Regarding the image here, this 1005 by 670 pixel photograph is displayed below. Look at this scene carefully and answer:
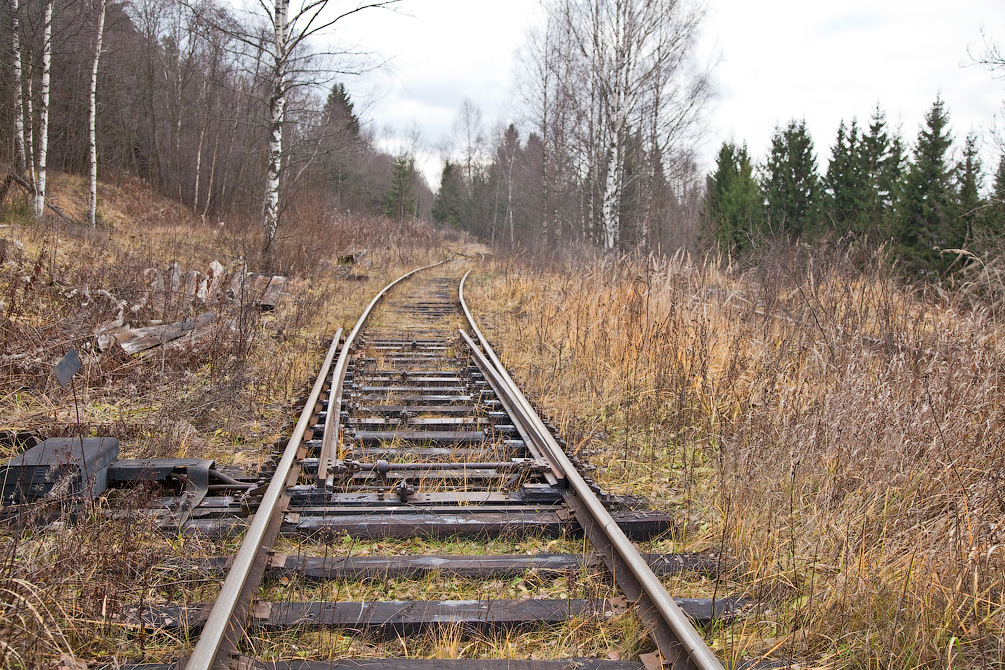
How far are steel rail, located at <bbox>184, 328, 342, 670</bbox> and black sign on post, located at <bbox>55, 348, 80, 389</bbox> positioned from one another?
2022 millimetres

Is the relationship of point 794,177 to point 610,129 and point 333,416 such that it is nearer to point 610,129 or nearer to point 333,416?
point 610,129

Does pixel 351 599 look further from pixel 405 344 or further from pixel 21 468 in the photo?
pixel 405 344

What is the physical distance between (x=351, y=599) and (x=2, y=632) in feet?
3.70

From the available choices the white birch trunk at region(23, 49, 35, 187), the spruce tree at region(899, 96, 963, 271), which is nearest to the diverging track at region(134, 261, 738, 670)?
the white birch trunk at region(23, 49, 35, 187)

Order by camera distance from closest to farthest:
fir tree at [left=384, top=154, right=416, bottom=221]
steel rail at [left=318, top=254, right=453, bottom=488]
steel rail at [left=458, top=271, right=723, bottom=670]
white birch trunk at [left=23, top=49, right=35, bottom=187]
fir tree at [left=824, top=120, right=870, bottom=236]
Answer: steel rail at [left=458, top=271, right=723, bottom=670] → steel rail at [left=318, top=254, right=453, bottom=488] → white birch trunk at [left=23, top=49, right=35, bottom=187] → fir tree at [left=824, top=120, right=870, bottom=236] → fir tree at [left=384, top=154, right=416, bottom=221]

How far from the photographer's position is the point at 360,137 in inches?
1031

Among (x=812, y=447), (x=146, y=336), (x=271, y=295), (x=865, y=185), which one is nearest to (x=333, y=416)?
(x=146, y=336)

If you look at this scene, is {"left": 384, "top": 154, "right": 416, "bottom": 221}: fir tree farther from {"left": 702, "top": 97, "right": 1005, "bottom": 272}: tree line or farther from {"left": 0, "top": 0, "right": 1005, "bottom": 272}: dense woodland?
{"left": 702, "top": 97, "right": 1005, "bottom": 272}: tree line

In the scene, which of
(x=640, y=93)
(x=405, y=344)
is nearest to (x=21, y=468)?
(x=405, y=344)

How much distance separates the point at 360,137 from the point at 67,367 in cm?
2330

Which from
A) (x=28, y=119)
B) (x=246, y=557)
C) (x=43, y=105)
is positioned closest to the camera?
(x=246, y=557)

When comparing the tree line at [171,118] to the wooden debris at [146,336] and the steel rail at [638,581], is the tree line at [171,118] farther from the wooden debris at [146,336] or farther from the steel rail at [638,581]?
the steel rail at [638,581]

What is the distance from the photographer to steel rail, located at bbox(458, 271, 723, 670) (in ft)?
6.67

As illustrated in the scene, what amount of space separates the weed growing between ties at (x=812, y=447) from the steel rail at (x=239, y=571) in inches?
68.2
